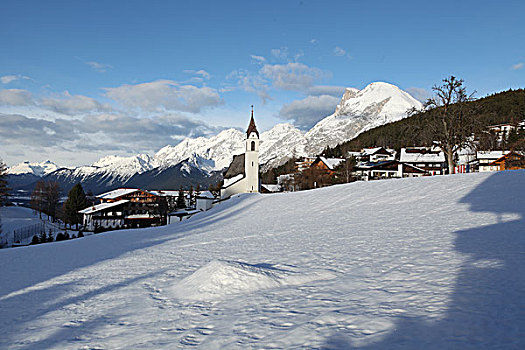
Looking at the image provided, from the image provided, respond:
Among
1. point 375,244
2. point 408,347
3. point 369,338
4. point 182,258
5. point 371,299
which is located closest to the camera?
point 408,347

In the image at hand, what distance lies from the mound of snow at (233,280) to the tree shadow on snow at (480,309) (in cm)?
282

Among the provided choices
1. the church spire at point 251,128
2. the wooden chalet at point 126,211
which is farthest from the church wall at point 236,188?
the wooden chalet at point 126,211

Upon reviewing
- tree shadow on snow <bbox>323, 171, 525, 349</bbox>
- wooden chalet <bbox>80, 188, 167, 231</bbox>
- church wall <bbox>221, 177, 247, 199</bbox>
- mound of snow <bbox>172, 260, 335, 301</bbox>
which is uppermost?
church wall <bbox>221, 177, 247, 199</bbox>

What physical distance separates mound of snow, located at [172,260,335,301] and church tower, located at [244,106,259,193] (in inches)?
2278

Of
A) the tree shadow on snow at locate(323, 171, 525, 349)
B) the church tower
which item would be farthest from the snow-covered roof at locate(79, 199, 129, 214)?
the tree shadow on snow at locate(323, 171, 525, 349)

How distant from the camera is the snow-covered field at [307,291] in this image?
489cm

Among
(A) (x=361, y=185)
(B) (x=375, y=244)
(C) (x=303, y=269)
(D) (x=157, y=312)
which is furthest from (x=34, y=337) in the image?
(A) (x=361, y=185)

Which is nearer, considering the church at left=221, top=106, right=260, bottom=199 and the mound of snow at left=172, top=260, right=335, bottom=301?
the mound of snow at left=172, top=260, right=335, bottom=301

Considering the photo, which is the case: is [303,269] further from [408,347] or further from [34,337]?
[34,337]

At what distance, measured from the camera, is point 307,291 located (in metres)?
6.88

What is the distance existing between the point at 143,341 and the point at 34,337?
228cm

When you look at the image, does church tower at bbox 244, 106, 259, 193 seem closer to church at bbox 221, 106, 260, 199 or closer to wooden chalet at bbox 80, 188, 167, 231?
church at bbox 221, 106, 260, 199

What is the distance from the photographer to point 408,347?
4.27 meters

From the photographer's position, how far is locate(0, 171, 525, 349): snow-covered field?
4.89m
